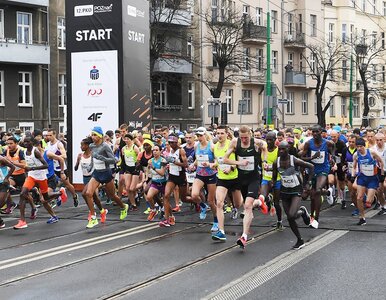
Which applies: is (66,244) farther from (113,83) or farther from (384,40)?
(384,40)

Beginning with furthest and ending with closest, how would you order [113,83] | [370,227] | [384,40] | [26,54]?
[384,40]
[26,54]
[113,83]
[370,227]

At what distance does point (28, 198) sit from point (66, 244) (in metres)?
2.99

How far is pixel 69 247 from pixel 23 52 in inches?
1051

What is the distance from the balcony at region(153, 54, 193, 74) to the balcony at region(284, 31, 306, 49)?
1213 cm

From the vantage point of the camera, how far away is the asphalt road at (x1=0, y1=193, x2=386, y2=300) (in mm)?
7434

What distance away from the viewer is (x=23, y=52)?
3531 cm

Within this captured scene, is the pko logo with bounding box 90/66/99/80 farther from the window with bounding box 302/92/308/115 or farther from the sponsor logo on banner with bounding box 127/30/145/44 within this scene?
the window with bounding box 302/92/308/115

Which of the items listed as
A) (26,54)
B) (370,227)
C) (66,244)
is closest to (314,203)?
(370,227)

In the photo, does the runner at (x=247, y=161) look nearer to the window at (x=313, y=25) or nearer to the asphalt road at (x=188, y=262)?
the asphalt road at (x=188, y=262)

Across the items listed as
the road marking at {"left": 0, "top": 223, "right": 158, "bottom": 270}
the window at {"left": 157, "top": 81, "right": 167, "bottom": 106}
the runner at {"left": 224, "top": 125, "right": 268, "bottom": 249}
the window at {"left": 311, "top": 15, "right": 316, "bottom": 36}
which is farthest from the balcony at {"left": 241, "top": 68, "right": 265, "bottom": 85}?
the runner at {"left": 224, "top": 125, "right": 268, "bottom": 249}

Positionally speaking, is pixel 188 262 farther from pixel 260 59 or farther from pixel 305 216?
pixel 260 59

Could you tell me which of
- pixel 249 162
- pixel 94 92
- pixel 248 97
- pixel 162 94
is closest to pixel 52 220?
pixel 249 162

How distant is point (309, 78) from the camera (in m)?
56.5

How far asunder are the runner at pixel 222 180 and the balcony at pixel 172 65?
30.7 meters
